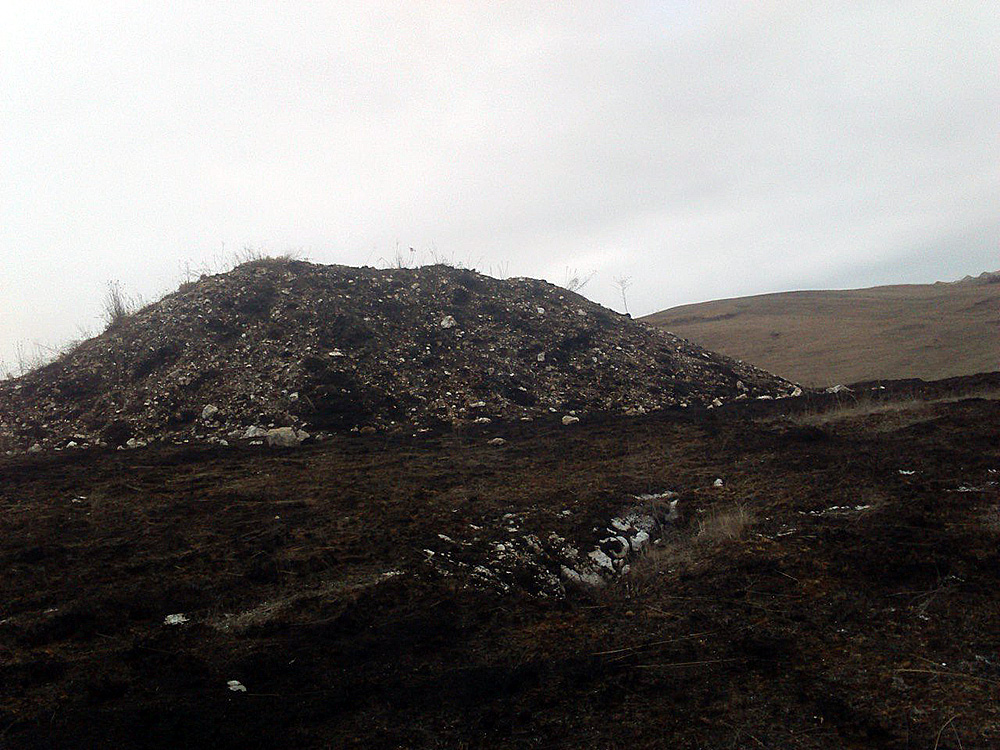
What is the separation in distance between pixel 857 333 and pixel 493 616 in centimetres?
2286

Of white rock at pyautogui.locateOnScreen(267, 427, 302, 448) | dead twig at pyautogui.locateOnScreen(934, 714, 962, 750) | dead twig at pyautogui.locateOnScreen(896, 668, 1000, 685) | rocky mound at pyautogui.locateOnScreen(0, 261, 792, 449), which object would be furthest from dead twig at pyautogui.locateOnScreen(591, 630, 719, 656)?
rocky mound at pyautogui.locateOnScreen(0, 261, 792, 449)

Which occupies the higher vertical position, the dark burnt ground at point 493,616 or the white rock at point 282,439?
the white rock at point 282,439

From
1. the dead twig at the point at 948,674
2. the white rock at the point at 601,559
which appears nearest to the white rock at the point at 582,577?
the white rock at the point at 601,559

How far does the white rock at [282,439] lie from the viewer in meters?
9.13

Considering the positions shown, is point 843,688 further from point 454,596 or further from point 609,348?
point 609,348

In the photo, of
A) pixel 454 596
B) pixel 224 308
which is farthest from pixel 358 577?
pixel 224 308

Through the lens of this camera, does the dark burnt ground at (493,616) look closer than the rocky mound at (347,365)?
Yes

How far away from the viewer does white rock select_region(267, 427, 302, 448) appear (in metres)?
9.13

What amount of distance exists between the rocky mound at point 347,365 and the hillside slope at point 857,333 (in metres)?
4.78

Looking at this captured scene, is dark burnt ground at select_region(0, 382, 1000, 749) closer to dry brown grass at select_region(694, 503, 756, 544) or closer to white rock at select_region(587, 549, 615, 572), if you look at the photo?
dry brown grass at select_region(694, 503, 756, 544)

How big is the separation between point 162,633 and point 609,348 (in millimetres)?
11479

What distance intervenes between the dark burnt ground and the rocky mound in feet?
9.55

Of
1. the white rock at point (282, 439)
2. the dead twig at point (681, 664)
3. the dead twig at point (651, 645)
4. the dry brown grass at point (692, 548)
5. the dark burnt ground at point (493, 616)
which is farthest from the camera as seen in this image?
the white rock at point (282, 439)

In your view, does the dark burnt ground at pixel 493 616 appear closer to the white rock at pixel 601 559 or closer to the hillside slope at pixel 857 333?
the white rock at pixel 601 559
